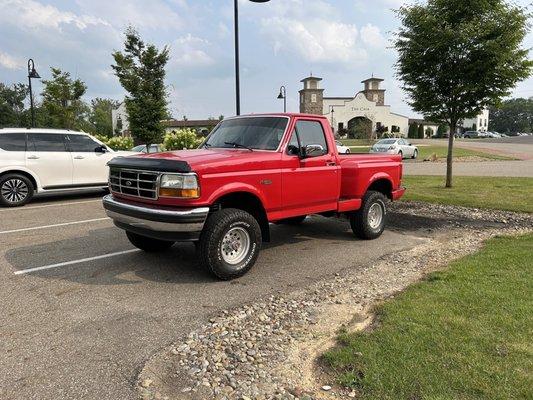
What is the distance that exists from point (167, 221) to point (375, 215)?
4193 millimetres

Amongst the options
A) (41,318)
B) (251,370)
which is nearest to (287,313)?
(251,370)

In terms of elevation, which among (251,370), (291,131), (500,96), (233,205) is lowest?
(251,370)

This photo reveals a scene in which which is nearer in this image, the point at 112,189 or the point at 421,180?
the point at 112,189

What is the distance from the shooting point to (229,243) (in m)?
5.29

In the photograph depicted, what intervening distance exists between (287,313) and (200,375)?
135 cm

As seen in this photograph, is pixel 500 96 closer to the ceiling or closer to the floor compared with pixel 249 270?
closer to the ceiling

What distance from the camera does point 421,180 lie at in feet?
51.5

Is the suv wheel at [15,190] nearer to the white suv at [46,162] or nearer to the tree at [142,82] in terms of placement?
the white suv at [46,162]

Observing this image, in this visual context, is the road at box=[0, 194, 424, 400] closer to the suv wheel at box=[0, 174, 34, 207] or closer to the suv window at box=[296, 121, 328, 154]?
the suv window at box=[296, 121, 328, 154]

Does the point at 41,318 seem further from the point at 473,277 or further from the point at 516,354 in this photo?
the point at 473,277

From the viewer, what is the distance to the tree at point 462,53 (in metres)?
11.1

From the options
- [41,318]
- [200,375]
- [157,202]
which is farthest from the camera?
[157,202]

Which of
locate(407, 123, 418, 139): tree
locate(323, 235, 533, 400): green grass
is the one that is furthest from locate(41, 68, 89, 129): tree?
locate(407, 123, 418, 139): tree

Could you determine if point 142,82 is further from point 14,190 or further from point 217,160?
point 217,160
